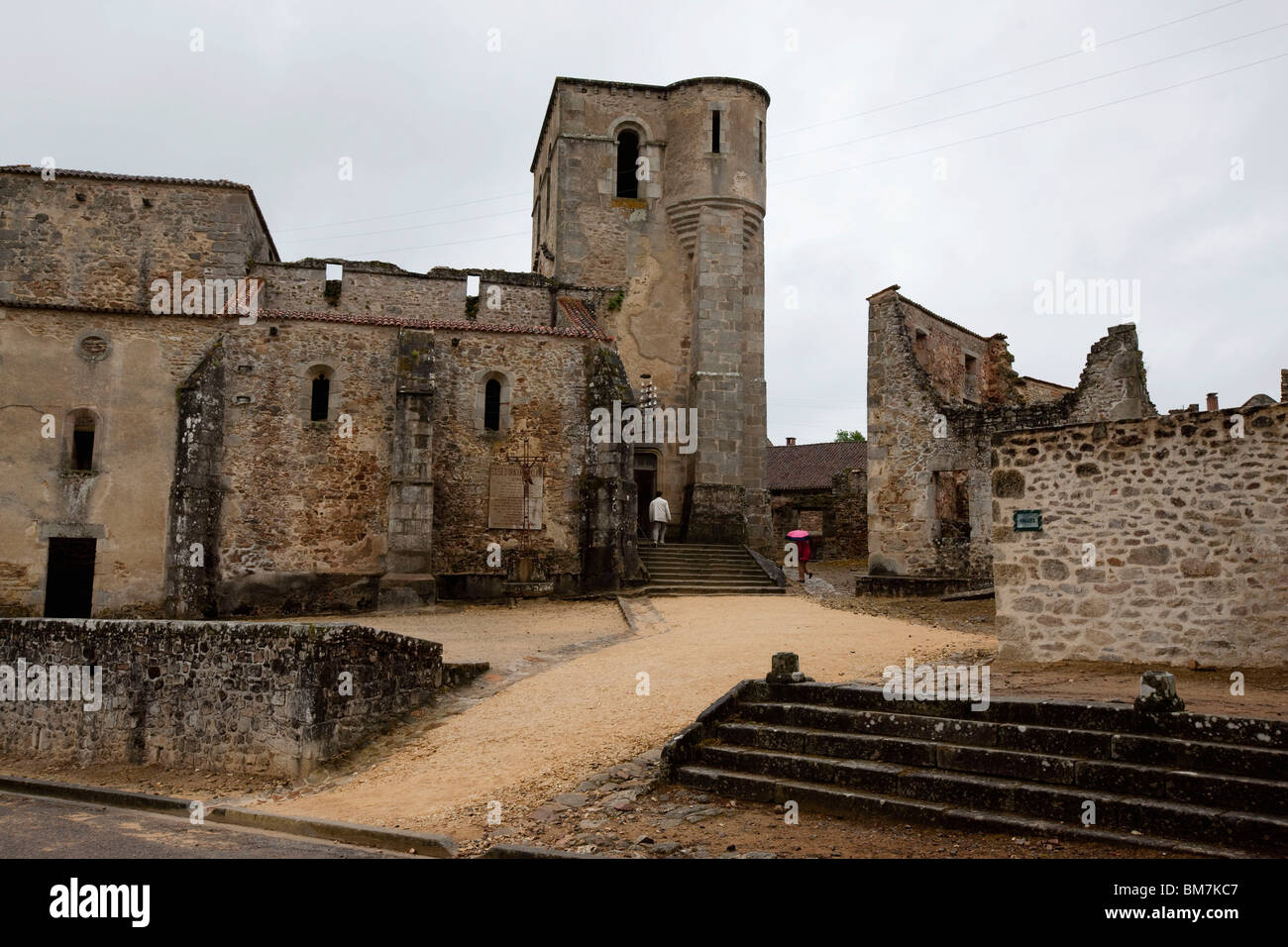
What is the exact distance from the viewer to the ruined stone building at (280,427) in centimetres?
1766

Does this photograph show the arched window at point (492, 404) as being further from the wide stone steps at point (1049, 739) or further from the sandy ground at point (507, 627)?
the wide stone steps at point (1049, 739)

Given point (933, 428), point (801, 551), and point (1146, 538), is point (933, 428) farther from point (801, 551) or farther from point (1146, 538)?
point (1146, 538)

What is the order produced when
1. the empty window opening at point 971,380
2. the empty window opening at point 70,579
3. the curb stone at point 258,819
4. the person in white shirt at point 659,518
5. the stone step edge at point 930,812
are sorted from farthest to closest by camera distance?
the person in white shirt at point 659,518 < the empty window opening at point 971,380 < the empty window opening at point 70,579 < the curb stone at point 258,819 < the stone step edge at point 930,812

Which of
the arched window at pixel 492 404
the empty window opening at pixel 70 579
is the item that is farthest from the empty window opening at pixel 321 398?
the empty window opening at pixel 70 579

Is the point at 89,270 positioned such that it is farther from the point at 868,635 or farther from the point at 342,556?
the point at 868,635

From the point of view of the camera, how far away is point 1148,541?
978cm

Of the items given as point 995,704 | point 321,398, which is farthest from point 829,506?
point 995,704

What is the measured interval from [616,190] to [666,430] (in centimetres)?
714

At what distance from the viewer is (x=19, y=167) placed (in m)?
22.0

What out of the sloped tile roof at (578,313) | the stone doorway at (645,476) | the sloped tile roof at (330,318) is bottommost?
the stone doorway at (645,476)

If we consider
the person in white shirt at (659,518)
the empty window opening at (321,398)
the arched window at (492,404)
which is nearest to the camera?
the empty window opening at (321,398)

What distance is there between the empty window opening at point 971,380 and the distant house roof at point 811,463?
14803mm
